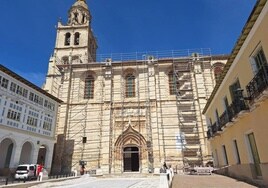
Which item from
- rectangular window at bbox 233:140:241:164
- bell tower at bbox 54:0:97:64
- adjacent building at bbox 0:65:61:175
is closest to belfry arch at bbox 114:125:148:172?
adjacent building at bbox 0:65:61:175

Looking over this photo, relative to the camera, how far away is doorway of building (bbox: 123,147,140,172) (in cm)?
2384

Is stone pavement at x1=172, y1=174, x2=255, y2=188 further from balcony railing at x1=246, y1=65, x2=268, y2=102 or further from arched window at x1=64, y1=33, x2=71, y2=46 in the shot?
arched window at x1=64, y1=33, x2=71, y2=46

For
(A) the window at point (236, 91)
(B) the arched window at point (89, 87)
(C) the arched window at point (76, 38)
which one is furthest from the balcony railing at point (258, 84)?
(C) the arched window at point (76, 38)

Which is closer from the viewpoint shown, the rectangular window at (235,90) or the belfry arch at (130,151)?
the rectangular window at (235,90)

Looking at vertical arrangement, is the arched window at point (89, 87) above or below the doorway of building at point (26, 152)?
above

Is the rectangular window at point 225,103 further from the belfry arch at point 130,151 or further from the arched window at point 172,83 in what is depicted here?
the belfry arch at point 130,151

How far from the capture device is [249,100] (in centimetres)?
916

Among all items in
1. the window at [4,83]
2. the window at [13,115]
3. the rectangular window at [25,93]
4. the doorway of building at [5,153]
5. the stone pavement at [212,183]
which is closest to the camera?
the stone pavement at [212,183]

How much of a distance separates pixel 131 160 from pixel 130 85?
887 cm

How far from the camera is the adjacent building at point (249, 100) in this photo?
8141 mm

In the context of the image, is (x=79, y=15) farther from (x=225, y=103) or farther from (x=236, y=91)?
(x=236, y=91)

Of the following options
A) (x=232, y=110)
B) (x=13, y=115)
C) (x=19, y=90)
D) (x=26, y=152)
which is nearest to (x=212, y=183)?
(x=232, y=110)

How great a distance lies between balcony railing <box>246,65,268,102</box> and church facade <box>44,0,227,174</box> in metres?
14.1

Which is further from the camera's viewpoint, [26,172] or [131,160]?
[131,160]
